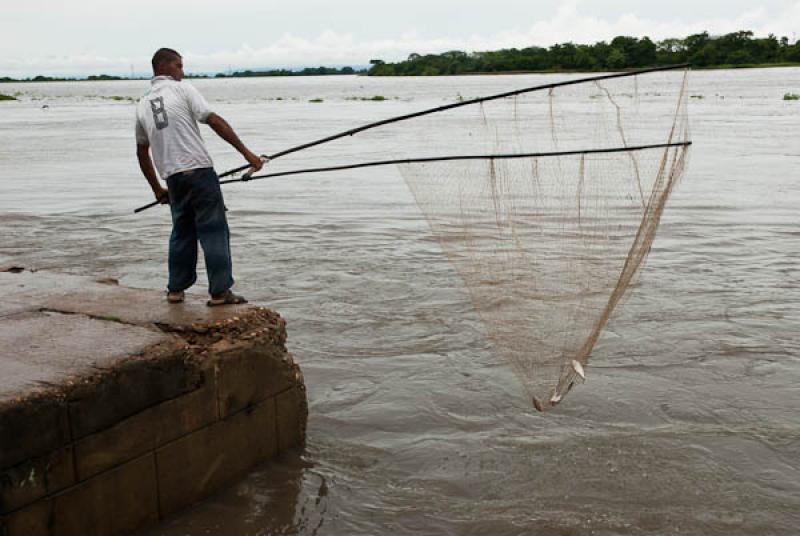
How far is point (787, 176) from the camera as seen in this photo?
56.7 ft

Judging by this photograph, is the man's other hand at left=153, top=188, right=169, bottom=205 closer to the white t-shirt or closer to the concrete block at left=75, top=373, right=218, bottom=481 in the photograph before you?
the white t-shirt

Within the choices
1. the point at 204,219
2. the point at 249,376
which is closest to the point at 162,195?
the point at 204,219

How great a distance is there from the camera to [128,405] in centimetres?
405

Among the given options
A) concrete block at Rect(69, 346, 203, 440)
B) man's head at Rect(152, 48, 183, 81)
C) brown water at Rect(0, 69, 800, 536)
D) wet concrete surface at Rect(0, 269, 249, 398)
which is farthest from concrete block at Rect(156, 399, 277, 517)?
man's head at Rect(152, 48, 183, 81)

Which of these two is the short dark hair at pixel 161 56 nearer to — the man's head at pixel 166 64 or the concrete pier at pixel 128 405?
the man's head at pixel 166 64

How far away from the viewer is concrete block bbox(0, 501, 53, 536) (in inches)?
140

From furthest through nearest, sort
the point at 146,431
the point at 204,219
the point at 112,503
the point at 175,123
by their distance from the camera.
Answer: the point at 204,219 < the point at 175,123 < the point at 146,431 < the point at 112,503

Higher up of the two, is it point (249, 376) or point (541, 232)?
point (541, 232)

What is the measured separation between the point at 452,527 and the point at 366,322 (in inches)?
152

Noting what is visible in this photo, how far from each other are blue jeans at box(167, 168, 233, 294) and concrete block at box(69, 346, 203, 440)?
934mm

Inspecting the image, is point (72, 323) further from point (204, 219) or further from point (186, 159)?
point (186, 159)

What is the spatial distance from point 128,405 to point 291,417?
1407 mm

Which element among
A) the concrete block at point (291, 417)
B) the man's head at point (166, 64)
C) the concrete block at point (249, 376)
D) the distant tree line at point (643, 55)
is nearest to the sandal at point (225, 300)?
the concrete block at point (249, 376)

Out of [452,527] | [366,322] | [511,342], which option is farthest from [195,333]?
[366,322]
